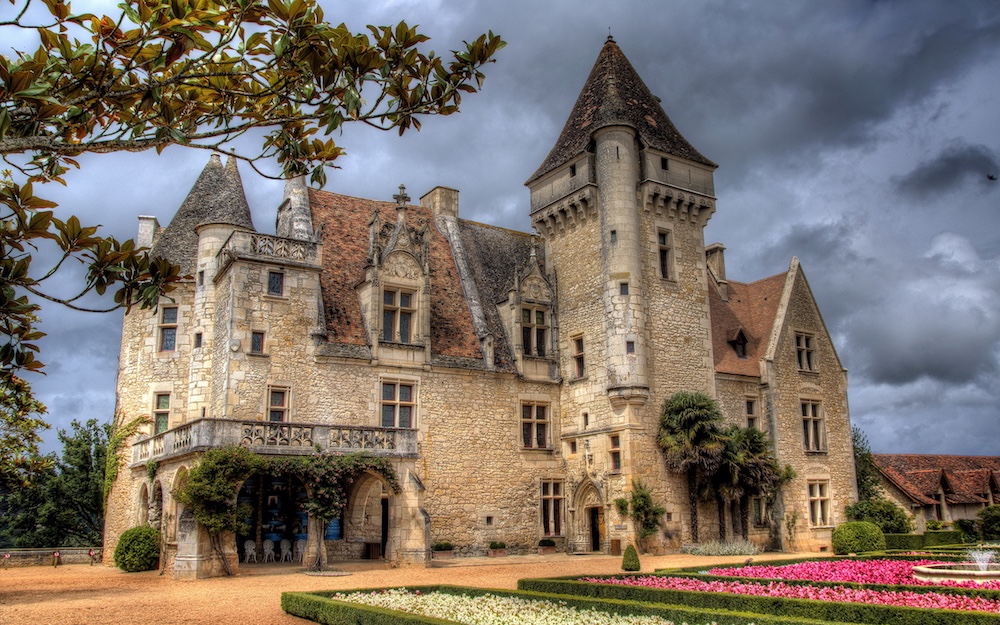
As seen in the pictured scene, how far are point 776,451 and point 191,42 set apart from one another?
26.6 meters

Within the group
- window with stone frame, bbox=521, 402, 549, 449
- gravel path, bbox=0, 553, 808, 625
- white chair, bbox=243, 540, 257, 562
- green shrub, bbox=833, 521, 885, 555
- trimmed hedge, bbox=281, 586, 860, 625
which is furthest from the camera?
window with stone frame, bbox=521, 402, 549, 449

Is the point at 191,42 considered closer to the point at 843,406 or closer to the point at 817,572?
the point at 817,572

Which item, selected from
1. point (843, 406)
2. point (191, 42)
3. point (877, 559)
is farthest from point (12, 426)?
point (843, 406)

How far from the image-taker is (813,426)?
30109mm

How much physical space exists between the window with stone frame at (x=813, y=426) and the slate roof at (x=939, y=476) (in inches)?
209

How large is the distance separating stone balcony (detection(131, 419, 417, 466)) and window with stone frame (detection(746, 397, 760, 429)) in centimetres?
1289

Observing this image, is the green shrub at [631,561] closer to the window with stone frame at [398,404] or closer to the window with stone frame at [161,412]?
the window with stone frame at [398,404]

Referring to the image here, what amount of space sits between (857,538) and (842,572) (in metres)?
9.77

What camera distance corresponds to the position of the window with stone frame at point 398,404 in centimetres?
2428

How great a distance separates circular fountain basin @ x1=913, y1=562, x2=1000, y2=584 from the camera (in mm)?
14422

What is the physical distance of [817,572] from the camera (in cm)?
1661

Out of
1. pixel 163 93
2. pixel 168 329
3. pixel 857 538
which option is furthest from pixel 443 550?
pixel 163 93

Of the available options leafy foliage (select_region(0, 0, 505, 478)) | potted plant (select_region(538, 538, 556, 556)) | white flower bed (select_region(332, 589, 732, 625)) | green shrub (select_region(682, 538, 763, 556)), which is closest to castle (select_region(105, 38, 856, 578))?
potted plant (select_region(538, 538, 556, 556))

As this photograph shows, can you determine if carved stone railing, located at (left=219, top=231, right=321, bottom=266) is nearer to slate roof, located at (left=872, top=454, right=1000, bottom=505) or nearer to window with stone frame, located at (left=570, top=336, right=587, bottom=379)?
window with stone frame, located at (left=570, top=336, right=587, bottom=379)
